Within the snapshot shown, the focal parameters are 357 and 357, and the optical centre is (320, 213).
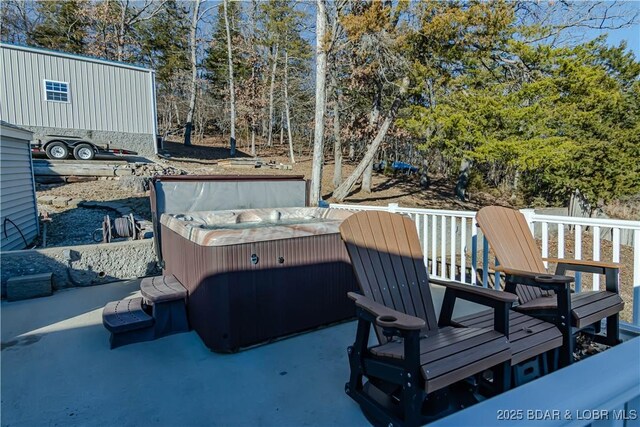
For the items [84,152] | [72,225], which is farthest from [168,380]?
[84,152]

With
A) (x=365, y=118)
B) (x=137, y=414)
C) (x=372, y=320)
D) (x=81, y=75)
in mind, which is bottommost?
(x=137, y=414)

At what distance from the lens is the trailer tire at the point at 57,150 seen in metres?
9.55

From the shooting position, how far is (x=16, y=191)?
5.05 metres

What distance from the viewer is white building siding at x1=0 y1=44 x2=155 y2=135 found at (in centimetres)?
1041

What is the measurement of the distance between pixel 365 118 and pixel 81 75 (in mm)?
9285

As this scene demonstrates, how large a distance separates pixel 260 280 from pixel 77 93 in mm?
12080

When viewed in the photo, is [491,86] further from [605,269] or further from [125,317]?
[125,317]

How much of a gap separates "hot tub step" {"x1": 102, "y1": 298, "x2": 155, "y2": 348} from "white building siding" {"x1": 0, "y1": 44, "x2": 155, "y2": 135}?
1084 centimetres

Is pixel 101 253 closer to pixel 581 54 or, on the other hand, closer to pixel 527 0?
pixel 581 54

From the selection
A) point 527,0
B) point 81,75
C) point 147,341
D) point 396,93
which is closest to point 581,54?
point 527,0

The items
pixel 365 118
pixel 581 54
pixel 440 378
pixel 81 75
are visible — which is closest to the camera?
pixel 440 378

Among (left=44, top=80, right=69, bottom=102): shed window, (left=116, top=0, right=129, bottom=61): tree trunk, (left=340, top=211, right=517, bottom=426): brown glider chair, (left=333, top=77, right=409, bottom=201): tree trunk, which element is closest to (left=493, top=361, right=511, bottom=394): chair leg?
(left=340, top=211, right=517, bottom=426): brown glider chair

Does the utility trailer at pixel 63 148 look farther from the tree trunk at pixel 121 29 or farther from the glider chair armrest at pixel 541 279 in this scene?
the glider chair armrest at pixel 541 279

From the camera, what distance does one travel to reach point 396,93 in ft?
32.0
